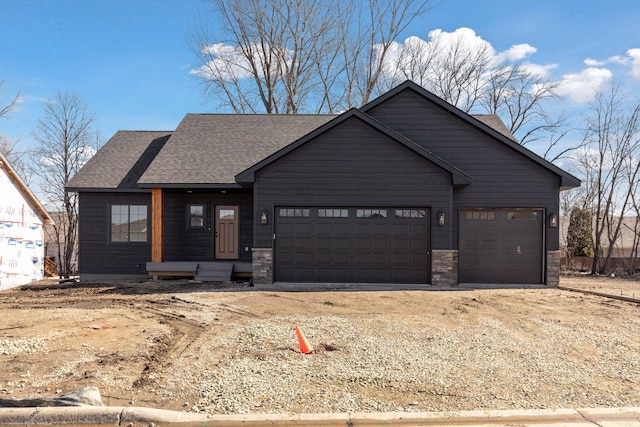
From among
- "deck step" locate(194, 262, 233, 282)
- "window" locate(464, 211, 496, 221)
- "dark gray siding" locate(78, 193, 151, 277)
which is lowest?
"deck step" locate(194, 262, 233, 282)

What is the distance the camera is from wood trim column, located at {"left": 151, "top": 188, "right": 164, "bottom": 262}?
1431 centimetres

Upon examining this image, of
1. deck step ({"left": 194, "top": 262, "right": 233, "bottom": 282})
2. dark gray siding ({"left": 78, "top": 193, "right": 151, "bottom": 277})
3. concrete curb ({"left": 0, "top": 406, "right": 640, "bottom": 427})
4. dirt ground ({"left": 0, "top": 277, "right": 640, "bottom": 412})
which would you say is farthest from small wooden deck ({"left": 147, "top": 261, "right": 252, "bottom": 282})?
concrete curb ({"left": 0, "top": 406, "right": 640, "bottom": 427})

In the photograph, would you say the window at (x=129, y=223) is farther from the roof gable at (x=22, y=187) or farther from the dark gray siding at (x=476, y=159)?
the dark gray siding at (x=476, y=159)

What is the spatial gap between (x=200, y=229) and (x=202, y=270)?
1.59m

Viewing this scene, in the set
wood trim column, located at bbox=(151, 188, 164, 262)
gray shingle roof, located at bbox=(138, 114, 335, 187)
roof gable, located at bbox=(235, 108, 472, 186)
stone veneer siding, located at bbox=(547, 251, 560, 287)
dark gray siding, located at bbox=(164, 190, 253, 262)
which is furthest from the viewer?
dark gray siding, located at bbox=(164, 190, 253, 262)

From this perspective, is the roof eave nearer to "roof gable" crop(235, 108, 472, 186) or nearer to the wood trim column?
the wood trim column

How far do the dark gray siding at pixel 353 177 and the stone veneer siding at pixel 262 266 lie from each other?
21 cm

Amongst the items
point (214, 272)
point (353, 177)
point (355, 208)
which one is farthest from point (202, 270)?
point (353, 177)

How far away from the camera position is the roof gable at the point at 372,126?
12.5 metres

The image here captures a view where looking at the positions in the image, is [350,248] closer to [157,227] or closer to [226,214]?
[226,214]

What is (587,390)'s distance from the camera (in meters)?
4.73

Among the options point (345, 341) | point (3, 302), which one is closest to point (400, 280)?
point (345, 341)

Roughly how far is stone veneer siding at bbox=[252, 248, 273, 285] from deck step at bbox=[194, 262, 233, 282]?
1.69m

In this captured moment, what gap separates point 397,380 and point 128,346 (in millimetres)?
4009
